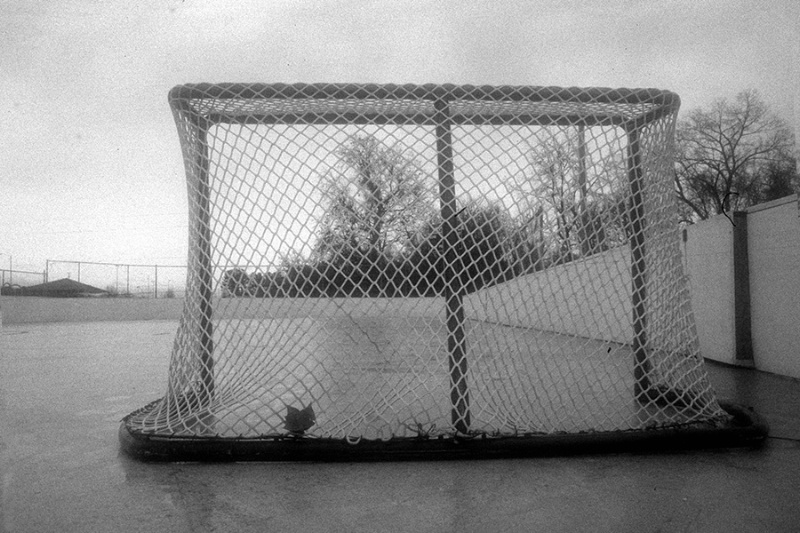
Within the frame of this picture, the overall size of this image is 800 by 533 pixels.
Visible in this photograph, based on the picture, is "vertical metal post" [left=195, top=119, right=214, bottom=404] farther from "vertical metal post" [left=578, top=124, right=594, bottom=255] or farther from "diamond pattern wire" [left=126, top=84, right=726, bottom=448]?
"vertical metal post" [left=578, top=124, right=594, bottom=255]

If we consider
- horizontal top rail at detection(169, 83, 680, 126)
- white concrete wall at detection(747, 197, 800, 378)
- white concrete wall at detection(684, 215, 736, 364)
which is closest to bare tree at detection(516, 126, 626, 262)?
horizontal top rail at detection(169, 83, 680, 126)

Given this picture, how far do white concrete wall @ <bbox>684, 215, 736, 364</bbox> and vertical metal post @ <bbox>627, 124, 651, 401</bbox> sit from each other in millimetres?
2267

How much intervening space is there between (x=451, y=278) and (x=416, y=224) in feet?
0.90

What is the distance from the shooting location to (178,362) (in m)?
2.57

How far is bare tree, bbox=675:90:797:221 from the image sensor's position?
773 inches

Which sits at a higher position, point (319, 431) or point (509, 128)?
point (509, 128)

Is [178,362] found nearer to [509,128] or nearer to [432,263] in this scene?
[432,263]

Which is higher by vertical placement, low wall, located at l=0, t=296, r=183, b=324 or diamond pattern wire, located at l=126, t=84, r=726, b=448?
diamond pattern wire, located at l=126, t=84, r=726, b=448

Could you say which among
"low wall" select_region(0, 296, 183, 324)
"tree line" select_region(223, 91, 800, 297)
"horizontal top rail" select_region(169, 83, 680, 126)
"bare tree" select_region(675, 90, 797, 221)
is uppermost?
"bare tree" select_region(675, 90, 797, 221)

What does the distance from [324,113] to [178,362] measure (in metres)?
1.26

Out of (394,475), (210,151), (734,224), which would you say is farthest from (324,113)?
(734,224)

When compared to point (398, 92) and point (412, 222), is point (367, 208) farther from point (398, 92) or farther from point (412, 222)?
point (398, 92)

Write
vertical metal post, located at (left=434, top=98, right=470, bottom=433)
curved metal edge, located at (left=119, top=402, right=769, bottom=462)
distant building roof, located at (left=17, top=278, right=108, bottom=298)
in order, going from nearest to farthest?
curved metal edge, located at (left=119, top=402, right=769, bottom=462) → vertical metal post, located at (left=434, top=98, right=470, bottom=433) → distant building roof, located at (left=17, top=278, right=108, bottom=298)

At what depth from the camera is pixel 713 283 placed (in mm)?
4781
